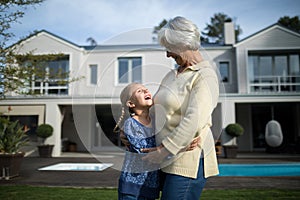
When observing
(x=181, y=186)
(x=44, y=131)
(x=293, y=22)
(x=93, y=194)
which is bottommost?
(x=93, y=194)

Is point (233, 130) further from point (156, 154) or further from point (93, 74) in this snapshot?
point (156, 154)

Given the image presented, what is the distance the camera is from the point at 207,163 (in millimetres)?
1526

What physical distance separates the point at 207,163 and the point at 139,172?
37 centimetres

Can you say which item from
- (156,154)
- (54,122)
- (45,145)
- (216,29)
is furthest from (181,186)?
(216,29)

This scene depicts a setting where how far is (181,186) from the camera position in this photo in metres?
1.45

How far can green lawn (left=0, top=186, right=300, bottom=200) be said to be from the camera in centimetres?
426

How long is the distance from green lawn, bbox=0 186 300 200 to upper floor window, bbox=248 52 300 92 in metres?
10.1

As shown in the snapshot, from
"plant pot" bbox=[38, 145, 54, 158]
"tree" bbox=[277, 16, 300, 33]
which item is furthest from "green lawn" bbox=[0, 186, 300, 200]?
"tree" bbox=[277, 16, 300, 33]

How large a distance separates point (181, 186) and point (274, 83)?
46.1ft

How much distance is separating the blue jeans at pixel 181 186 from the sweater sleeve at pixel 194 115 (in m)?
0.20

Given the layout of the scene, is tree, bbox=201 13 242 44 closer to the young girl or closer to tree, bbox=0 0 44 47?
tree, bbox=0 0 44 47

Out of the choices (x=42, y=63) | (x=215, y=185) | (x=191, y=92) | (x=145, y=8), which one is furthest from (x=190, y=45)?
(x=42, y=63)

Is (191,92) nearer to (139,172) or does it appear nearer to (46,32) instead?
(139,172)

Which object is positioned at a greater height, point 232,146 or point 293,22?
point 293,22
